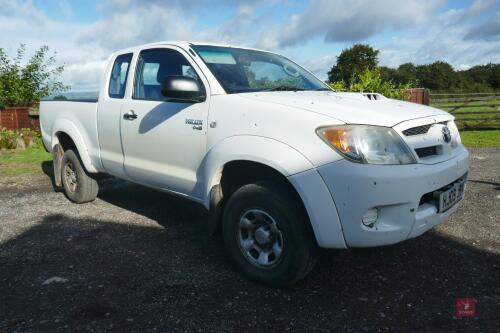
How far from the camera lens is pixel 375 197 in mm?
2555

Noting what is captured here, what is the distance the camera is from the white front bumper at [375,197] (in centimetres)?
255

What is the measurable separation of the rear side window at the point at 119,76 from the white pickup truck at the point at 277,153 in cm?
4

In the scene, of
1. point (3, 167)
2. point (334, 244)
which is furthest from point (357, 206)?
point (3, 167)

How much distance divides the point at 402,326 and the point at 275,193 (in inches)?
44.6

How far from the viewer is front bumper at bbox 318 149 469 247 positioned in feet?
8.37

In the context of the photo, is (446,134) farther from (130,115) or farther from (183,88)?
(130,115)

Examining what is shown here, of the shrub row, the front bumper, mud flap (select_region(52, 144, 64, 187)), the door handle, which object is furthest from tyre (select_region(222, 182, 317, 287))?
the shrub row

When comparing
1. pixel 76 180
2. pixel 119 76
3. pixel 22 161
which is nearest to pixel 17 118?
pixel 22 161

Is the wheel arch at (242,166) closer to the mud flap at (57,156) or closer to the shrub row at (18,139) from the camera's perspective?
the mud flap at (57,156)

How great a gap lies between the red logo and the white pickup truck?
0.53 meters

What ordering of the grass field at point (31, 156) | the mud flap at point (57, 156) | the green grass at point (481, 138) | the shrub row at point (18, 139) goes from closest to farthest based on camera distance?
the mud flap at point (57, 156)
the grass field at point (31, 156)
the green grass at point (481, 138)
the shrub row at point (18, 139)

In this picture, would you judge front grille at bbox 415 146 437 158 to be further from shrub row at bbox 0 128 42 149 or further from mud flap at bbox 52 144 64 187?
shrub row at bbox 0 128 42 149

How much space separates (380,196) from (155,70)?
2.59 metres

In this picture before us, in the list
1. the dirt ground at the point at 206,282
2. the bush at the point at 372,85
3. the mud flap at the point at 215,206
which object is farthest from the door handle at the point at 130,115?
the bush at the point at 372,85
